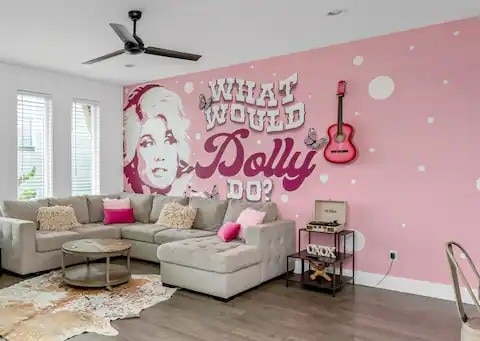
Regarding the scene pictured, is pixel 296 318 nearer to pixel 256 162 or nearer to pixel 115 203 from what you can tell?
pixel 256 162

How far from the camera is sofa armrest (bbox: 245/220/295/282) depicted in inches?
167

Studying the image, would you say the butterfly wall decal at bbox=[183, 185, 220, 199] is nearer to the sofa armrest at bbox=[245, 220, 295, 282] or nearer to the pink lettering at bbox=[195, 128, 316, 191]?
the pink lettering at bbox=[195, 128, 316, 191]

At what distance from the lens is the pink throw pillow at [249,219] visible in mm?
4590

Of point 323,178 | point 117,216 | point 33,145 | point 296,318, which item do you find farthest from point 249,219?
point 33,145

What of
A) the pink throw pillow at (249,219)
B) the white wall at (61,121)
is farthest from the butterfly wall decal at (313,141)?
the white wall at (61,121)

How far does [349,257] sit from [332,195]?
0.70m

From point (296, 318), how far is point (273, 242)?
1.14m

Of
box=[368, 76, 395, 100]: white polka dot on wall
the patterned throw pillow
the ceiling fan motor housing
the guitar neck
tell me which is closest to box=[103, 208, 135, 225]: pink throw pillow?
the patterned throw pillow

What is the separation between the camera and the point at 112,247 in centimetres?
416

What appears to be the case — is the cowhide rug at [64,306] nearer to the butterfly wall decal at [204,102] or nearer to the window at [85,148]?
the window at [85,148]

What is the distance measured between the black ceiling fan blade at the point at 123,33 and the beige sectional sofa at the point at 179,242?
6.62 feet

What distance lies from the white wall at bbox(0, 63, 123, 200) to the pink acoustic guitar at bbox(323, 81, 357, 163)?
3776 mm

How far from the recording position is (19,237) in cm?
446

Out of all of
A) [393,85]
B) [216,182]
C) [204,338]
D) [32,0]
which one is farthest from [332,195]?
[32,0]
